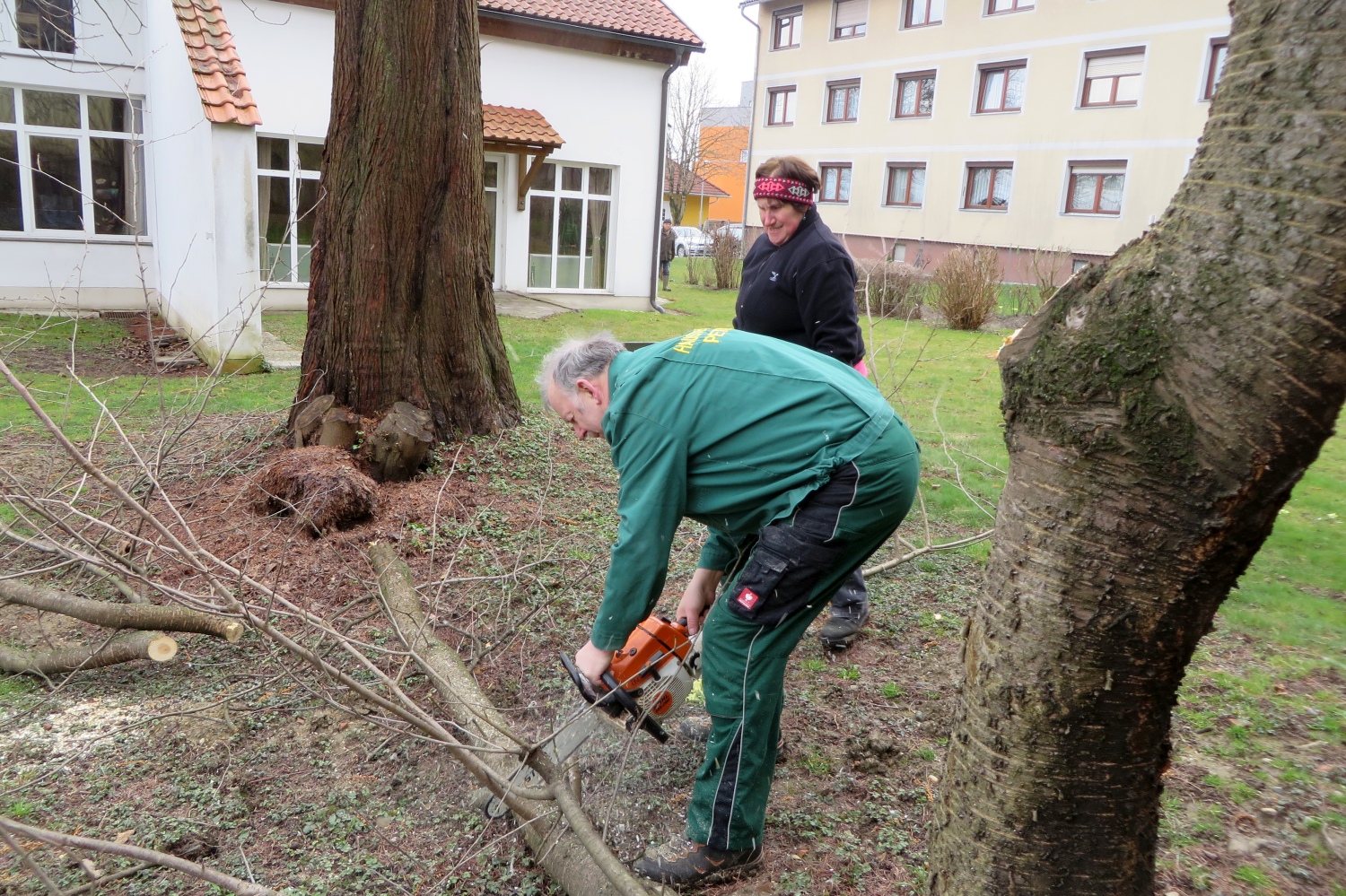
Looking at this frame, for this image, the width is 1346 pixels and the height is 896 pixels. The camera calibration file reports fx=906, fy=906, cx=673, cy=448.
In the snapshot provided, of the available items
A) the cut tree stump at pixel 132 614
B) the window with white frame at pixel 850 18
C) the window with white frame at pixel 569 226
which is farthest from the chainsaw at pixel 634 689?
the window with white frame at pixel 850 18

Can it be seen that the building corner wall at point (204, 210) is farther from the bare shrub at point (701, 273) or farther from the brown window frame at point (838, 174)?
the brown window frame at point (838, 174)

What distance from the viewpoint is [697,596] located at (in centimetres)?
301

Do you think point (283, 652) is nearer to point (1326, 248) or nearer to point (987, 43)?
point (1326, 248)

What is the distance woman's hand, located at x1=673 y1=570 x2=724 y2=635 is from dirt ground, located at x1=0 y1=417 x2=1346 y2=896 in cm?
51

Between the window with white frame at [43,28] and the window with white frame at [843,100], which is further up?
the window with white frame at [843,100]

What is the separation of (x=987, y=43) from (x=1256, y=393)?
26.7 metres

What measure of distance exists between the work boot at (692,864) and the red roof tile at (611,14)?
13612 mm

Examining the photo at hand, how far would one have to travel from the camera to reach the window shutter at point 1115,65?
859 inches

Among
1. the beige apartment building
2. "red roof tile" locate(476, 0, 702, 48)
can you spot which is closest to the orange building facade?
the beige apartment building

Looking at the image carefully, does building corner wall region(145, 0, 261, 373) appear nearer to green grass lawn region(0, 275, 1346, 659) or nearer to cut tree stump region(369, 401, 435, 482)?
green grass lawn region(0, 275, 1346, 659)

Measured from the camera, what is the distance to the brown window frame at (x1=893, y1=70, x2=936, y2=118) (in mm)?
26312

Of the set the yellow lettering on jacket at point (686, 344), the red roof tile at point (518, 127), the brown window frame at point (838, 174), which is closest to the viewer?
the yellow lettering on jacket at point (686, 344)

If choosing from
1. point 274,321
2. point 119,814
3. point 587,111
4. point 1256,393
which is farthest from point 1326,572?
point 587,111

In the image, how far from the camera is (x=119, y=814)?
2.85 meters
